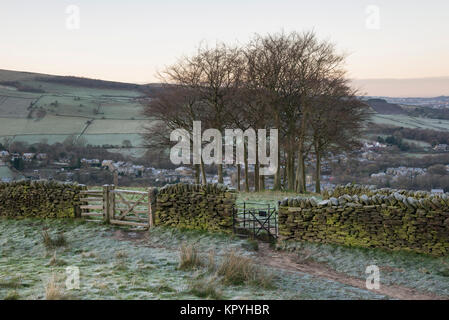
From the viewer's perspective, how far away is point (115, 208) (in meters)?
17.1

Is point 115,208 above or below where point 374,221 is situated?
below

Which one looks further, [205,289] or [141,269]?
[141,269]

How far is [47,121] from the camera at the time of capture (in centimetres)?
6594

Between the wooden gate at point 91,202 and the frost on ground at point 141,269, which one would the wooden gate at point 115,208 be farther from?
the frost on ground at point 141,269

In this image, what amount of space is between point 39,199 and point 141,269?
10469 millimetres

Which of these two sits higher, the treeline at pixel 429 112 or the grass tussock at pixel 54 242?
the treeline at pixel 429 112

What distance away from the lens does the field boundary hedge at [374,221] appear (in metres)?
12.1

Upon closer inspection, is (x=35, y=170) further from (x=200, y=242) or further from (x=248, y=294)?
(x=248, y=294)

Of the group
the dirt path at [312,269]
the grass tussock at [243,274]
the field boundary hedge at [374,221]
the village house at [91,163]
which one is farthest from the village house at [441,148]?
the grass tussock at [243,274]

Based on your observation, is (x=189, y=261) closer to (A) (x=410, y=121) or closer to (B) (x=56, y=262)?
(B) (x=56, y=262)

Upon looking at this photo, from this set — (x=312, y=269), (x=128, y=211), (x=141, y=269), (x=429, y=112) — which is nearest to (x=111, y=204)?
(x=128, y=211)

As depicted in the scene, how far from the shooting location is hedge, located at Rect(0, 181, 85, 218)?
17875 mm

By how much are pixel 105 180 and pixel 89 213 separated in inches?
734

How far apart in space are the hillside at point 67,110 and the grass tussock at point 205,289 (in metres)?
40.5
